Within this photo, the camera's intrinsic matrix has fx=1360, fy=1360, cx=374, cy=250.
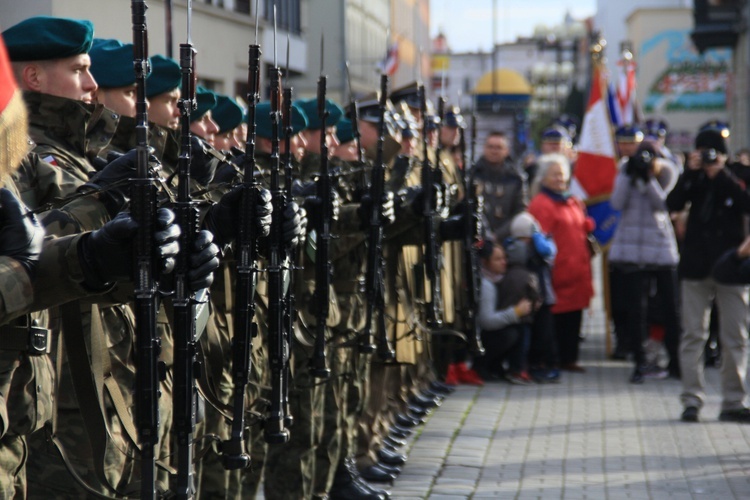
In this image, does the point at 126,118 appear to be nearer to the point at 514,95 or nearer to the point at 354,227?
the point at 354,227

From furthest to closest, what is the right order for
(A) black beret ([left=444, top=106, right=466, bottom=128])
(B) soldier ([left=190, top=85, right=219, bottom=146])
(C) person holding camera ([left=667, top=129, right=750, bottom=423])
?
(A) black beret ([left=444, top=106, right=466, bottom=128]), (C) person holding camera ([left=667, top=129, right=750, bottom=423]), (B) soldier ([left=190, top=85, right=219, bottom=146])

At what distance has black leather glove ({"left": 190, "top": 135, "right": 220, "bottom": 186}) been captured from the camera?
438 cm

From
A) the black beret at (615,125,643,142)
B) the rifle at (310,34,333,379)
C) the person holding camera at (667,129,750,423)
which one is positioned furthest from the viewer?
the black beret at (615,125,643,142)

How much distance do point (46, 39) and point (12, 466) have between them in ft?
4.10

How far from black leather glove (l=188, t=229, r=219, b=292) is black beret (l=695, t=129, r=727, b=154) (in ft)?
20.5

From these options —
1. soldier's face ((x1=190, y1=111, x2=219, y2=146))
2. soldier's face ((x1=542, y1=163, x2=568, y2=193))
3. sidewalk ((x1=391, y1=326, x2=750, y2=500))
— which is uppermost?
soldier's face ((x1=190, y1=111, x2=219, y2=146))

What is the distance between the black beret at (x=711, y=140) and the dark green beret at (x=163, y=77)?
4877 mm

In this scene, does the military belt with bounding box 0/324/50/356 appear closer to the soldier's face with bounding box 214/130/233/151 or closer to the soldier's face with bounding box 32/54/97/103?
the soldier's face with bounding box 32/54/97/103

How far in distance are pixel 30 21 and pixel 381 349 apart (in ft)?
10.6

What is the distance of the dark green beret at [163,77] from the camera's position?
189 inches

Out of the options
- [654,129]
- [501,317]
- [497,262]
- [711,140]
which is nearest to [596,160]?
[654,129]

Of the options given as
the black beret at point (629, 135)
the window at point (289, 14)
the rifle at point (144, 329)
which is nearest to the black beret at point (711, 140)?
the black beret at point (629, 135)

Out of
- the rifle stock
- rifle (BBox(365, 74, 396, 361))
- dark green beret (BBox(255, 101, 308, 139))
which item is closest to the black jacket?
rifle (BBox(365, 74, 396, 361))

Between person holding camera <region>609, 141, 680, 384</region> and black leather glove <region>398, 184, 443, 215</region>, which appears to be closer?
black leather glove <region>398, 184, 443, 215</region>
